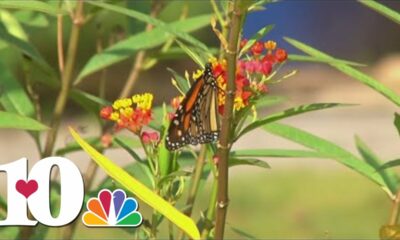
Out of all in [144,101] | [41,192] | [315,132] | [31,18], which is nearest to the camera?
[144,101]

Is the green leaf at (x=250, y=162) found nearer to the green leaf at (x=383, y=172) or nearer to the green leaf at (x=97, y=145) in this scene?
the green leaf at (x=383, y=172)

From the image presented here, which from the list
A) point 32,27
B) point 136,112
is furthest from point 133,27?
point 136,112

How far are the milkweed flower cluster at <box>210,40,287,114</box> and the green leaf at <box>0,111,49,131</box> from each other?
26 cm

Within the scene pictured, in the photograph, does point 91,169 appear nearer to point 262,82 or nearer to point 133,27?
point 133,27

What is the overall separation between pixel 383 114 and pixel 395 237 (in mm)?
5543

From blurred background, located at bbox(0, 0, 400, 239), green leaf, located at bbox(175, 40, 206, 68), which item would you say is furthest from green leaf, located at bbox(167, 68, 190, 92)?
blurred background, located at bbox(0, 0, 400, 239)

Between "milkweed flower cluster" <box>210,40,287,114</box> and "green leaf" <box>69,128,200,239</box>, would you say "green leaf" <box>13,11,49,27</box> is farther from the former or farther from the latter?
"green leaf" <box>69,128,200,239</box>

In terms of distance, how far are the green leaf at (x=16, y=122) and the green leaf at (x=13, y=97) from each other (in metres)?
0.29

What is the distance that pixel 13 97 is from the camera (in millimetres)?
1480

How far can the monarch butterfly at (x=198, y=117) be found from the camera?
0.91 meters

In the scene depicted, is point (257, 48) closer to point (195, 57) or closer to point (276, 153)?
point (195, 57)

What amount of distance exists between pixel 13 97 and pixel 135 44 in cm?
18

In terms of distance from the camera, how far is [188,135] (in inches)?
36.9

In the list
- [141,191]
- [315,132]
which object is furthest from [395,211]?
[315,132]
